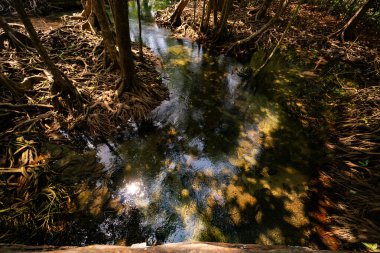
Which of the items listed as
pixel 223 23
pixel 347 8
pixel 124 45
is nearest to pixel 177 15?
pixel 223 23

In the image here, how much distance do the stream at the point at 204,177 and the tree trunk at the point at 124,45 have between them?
1.07m

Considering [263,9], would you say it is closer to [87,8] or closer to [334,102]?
[334,102]

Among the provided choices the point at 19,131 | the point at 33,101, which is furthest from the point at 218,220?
the point at 33,101

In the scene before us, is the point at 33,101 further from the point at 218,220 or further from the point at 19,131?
the point at 218,220

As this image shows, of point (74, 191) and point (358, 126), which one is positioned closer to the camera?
point (74, 191)

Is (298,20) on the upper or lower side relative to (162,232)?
upper

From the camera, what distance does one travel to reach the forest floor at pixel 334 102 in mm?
3701

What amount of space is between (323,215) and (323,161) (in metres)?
1.43

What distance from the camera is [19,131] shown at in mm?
4316

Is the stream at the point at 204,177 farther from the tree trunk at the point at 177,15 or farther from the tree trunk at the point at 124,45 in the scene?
the tree trunk at the point at 177,15

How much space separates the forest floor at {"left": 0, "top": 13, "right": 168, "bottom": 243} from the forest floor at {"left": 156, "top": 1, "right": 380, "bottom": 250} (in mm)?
4322

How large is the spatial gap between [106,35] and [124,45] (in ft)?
3.24

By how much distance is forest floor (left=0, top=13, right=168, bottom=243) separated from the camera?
3342mm

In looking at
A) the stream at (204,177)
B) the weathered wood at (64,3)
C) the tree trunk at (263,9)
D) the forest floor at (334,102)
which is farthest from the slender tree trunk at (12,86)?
the tree trunk at (263,9)
